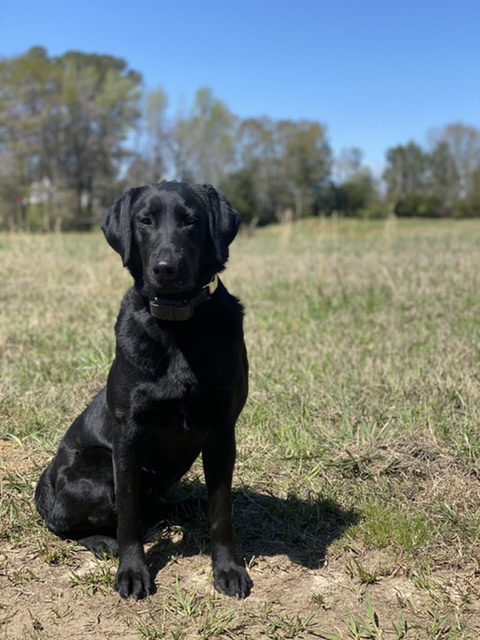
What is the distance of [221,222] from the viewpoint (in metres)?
2.53

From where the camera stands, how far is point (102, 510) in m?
2.63

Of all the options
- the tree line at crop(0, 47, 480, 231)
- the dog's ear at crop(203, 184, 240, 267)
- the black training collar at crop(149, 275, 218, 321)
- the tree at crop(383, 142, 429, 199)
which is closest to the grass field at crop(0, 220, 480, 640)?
the black training collar at crop(149, 275, 218, 321)

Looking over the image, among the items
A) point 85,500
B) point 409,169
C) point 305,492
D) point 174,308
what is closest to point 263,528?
point 305,492

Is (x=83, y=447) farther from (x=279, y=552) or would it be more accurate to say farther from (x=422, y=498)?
(x=422, y=498)

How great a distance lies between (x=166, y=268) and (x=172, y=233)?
0.21m

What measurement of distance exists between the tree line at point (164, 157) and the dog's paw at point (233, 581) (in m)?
24.5

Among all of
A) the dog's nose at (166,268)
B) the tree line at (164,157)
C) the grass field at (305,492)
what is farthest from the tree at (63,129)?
the dog's nose at (166,268)

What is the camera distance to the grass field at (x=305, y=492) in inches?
88.2

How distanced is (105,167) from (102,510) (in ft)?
114

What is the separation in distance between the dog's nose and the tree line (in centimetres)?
2445

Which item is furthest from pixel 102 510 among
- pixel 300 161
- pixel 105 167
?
pixel 300 161

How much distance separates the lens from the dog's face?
2.29 meters

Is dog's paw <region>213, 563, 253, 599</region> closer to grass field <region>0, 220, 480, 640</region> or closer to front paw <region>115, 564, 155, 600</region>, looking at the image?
grass field <region>0, 220, 480, 640</region>

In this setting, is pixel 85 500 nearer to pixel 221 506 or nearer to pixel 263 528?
pixel 221 506
